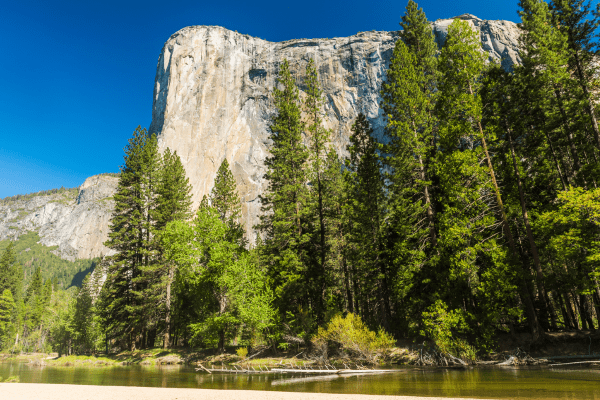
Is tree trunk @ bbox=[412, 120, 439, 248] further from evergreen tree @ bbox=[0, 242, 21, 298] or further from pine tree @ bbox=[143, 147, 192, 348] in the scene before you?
evergreen tree @ bbox=[0, 242, 21, 298]

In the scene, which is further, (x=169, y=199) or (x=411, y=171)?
A: (x=169, y=199)

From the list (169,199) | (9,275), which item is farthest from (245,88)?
(169,199)

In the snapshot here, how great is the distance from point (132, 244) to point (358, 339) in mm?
26342

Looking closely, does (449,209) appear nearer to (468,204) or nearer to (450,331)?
(468,204)

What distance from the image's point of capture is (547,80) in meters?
16.5

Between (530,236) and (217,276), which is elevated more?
(530,236)

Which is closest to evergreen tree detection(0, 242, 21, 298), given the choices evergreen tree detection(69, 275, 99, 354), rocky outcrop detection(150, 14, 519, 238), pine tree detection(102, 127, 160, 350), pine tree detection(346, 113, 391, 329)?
evergreen tree detection(69, 275, 99, 354)

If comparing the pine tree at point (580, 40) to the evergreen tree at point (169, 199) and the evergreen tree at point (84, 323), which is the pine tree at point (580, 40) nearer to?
the evergreen tree at point (169, 199)

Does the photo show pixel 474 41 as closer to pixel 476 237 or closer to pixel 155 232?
pixel 476 237

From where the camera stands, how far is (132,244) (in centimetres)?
3309

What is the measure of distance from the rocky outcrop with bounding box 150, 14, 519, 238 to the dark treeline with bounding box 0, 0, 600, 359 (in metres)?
77.4

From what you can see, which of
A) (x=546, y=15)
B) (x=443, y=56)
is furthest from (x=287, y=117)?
(x=546, y=15)

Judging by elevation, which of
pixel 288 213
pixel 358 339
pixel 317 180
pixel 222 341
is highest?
pixel 317 180

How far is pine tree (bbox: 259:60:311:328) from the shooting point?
22156 millimetres
